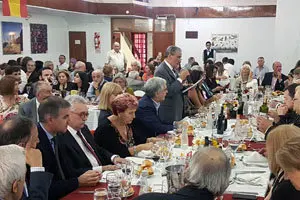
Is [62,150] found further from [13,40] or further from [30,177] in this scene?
[13,40]

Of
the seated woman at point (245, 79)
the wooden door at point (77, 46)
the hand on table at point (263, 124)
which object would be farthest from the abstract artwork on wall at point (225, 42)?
the hand on table at point (263, 124)

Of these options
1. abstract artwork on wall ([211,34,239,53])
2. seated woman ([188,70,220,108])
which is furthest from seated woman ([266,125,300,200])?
abstract artwork on wall ([211,34,239,53])

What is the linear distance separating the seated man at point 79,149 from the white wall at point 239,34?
11.3 m

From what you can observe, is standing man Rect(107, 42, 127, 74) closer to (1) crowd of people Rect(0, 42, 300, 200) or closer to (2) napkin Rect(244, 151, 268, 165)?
(1) crowd of people Rect(0, 42, 300, 200)

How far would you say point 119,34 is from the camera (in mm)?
14188

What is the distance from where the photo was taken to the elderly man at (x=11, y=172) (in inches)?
65.1

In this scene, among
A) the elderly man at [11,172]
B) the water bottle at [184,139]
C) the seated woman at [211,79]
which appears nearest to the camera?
the elderly man at [11,172]

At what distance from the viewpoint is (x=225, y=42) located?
14109mm

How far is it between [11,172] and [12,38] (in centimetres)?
1024

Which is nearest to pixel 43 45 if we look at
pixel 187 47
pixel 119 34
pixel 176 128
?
pixel 119 34

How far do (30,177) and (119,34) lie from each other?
12.1 metres

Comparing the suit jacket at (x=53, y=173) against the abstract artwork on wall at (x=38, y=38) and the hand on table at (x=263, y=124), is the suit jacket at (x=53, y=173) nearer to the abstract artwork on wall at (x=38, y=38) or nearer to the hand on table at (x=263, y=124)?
the hand on table at (x=263, y=124)

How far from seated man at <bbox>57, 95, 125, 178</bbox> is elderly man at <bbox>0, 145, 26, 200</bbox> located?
1.25 meters

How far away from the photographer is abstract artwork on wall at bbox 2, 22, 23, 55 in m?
10.8
